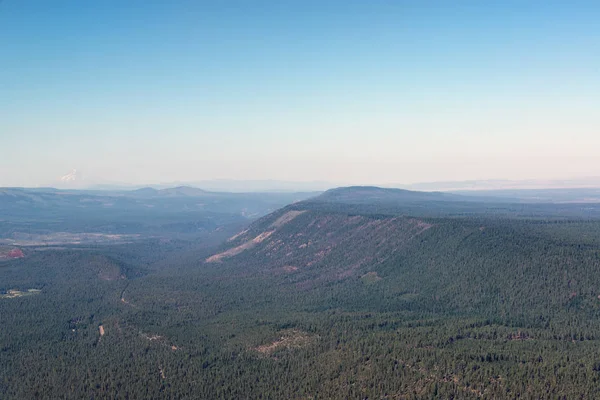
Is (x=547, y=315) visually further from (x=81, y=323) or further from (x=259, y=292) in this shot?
(x=81, y=323)

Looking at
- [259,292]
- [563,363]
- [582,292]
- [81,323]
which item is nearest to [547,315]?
[582,292]

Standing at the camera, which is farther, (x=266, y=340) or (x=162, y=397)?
(x=266, y=340)

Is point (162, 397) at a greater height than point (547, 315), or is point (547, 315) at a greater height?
point (547, 315)

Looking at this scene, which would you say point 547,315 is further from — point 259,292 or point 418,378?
point 259,292

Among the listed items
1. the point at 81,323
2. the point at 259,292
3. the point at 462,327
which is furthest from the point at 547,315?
the point at 81,323

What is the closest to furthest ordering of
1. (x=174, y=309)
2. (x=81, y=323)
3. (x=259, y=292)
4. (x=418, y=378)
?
(x=418, y=378)
(x=81, y=323)
(x=174, y=309)
(x=259, y=292)

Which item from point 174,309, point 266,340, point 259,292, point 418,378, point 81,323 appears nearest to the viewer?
point 418,378
